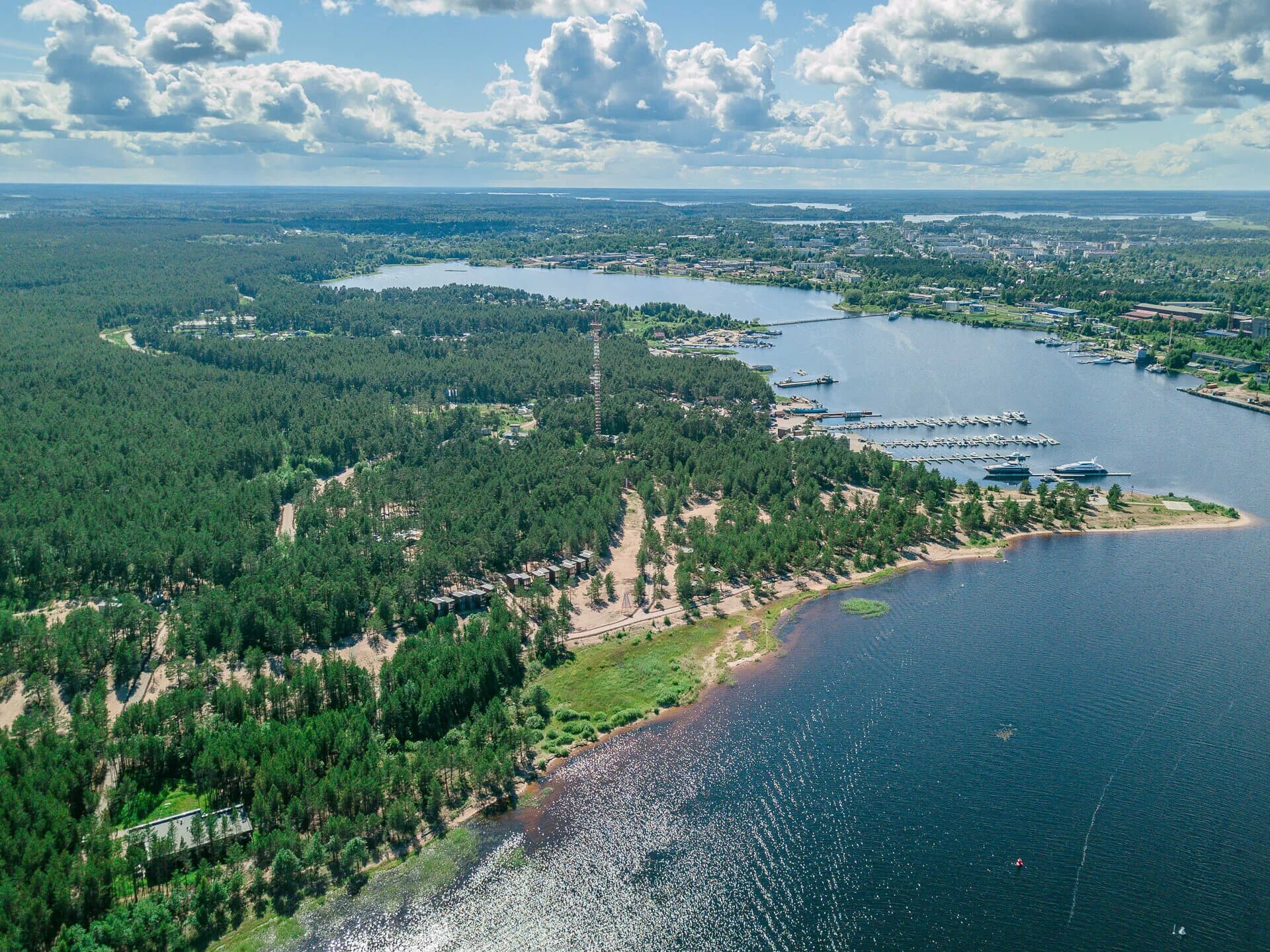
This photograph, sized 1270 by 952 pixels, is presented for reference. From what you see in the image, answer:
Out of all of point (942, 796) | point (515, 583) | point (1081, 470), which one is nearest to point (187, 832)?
point (515, 583)

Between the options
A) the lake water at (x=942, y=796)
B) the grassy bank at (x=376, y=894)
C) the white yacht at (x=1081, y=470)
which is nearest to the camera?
the grassy bank at (x=376, y=894)

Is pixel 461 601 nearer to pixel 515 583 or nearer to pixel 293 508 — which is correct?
pixel 515 583

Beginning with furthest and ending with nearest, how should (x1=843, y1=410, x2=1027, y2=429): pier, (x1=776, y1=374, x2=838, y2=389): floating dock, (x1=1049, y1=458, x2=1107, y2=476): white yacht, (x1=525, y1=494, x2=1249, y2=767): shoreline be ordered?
(x1=776, y1=374, x2=838, y2=389): floating dock
(x1=843, y1=410, x2=1027, y2=429): pier
(x1=1049, y1=458, x2=1107, y2=476): white yacht
(x1=525, y1=494, x2=1249, y2=767): shoreline

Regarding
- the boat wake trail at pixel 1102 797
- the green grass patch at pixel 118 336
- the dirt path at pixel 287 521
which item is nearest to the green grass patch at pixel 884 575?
the boat wake trail at pixel 1102 797

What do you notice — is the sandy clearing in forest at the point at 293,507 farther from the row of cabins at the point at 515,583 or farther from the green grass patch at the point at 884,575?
the green grass patch at the point at 884,575

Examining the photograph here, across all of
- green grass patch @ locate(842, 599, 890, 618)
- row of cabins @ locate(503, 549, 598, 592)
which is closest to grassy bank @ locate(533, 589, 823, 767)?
green grass patch @ locate(842, 599, 890, 618)

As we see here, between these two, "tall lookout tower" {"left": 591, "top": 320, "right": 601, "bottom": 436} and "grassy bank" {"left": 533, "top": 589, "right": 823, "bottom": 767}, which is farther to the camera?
"tall lookout tower" {"left": 591, "top": 320, "right": 601, "bottom": 436}

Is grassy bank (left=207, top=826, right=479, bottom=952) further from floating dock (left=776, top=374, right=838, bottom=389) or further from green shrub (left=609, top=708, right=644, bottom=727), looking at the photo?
floating dock (left=776, top=374, right=838, bottom=389)
